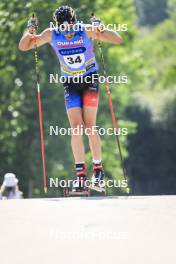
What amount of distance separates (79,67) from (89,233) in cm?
445

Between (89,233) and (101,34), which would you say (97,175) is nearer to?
(101,34)

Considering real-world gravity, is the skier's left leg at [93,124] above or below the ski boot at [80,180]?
above

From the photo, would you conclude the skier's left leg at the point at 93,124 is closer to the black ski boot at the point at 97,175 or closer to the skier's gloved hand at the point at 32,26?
the black ski boot at the point at 97,175

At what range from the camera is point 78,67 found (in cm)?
1295

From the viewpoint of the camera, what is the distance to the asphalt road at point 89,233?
26.8 feet

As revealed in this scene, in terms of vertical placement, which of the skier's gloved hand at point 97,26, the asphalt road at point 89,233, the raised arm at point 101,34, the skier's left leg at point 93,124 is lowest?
the asphalt road at point 89,233

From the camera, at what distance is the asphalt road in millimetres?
8172

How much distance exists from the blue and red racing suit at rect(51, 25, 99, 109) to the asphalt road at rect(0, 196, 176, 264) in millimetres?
2927

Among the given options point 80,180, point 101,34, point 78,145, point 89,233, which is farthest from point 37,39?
point 89,233

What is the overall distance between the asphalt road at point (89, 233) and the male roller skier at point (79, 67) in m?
2.88

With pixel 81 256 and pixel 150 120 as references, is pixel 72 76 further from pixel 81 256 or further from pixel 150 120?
pixel 150 120

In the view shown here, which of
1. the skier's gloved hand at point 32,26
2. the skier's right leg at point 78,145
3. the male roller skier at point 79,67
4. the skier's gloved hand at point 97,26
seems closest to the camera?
the skier's gloved hand at point 97,26

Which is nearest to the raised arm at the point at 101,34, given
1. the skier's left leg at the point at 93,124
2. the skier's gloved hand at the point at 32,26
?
the skier's left leg at the point at 93,124

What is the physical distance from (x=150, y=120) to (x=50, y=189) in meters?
17.5
